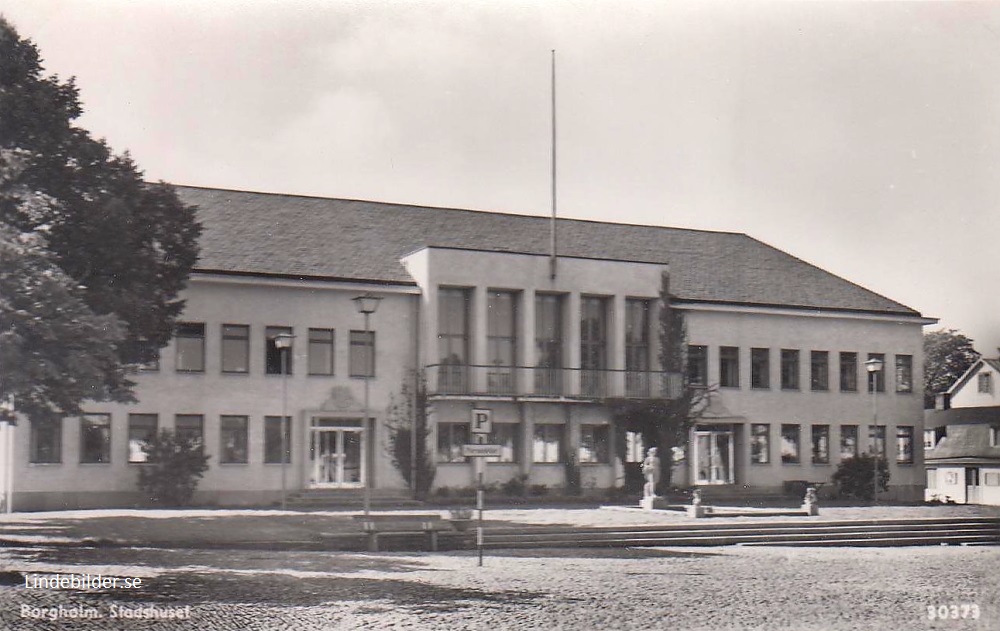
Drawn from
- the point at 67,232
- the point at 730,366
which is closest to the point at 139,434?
the point at 67,232

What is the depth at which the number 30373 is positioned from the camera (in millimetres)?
13703

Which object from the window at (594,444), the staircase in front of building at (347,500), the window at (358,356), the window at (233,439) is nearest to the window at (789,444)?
the window at (594,444)

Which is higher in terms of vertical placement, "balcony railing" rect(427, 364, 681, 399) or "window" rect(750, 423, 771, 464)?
"balcony railing" rect(427, 364, 681, 399)

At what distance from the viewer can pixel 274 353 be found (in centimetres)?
3112

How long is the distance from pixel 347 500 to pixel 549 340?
7.94 metres

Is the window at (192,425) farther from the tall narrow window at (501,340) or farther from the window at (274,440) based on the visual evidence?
the tall narrow window at (501,340)

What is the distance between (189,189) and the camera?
3269 centimetres

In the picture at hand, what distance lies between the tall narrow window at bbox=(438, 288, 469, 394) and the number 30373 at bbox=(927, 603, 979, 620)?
19590mm

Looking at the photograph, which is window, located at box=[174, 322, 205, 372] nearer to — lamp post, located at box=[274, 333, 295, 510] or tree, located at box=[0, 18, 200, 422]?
lamp post, located at box=[274, 333, 295, 510]

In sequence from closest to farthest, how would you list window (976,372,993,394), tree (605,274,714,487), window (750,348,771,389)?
1. tree (605,274,714,487)
2. window (976,372,993,394)
3. window (750,348,771,389)

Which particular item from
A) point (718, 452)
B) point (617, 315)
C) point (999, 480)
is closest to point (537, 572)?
point (617, 315)

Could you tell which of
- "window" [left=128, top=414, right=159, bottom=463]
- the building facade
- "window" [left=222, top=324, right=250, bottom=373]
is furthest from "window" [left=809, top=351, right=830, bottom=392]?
"window" [left=128, top=414, right=159, bottom=463]

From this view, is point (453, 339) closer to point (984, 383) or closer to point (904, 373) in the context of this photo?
point (904, 373)

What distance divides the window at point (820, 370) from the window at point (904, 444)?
3208mm
